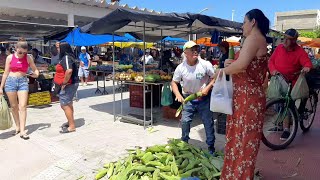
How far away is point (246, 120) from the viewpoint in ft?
9.21

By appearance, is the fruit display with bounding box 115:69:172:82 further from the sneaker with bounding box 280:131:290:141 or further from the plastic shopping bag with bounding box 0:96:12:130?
the sneaker with bounding box 280:131:290:141

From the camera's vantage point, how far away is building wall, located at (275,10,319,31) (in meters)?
54.4

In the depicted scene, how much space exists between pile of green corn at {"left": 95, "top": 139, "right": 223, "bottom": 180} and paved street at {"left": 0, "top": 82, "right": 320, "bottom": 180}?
1.60ft

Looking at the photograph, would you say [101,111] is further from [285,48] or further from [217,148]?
[285,48]

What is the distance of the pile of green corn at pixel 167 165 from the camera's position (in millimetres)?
3619

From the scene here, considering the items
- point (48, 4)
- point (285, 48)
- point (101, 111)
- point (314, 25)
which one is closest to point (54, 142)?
point (101, 111)

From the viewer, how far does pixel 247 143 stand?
2.85 metres

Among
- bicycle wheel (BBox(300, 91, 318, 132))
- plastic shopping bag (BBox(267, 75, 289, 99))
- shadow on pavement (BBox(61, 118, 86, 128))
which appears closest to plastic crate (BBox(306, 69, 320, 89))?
bicycle wheel (BBox(300, 91, 318, 132))

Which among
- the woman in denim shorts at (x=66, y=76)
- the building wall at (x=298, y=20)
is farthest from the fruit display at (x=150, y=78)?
the building wall at (x=298, y=20)

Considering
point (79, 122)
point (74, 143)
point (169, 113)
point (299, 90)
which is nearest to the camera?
point (299, 90)

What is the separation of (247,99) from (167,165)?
158cm

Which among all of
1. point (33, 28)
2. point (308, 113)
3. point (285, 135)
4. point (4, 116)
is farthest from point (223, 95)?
point (33, 28)

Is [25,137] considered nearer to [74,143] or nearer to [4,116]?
[4,116]

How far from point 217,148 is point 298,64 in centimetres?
208
